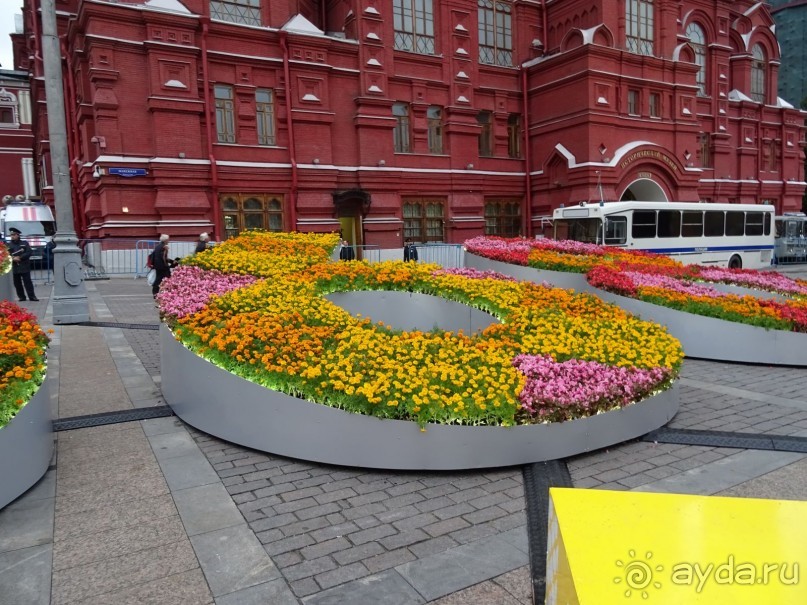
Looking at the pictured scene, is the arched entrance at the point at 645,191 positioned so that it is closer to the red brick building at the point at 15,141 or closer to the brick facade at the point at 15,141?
the red brick building at the point at 15,141

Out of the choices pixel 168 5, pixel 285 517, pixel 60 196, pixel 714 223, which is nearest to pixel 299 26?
pixel 168 5

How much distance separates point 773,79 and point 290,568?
42.3 m

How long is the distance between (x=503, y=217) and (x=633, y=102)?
7521mm

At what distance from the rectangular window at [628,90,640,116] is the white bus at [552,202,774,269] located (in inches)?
233

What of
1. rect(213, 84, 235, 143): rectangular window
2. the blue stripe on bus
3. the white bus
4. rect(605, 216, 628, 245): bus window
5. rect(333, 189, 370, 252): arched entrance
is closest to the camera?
rect(605, 216, 628, 245): bus window

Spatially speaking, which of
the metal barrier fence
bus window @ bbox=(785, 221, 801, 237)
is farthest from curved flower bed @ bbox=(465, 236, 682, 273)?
bus window @ bbox=(785, 221, 801, 237)

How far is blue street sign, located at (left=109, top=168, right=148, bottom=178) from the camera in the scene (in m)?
19.8

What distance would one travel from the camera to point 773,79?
119ft

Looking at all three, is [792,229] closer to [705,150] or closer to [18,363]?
[705,150]

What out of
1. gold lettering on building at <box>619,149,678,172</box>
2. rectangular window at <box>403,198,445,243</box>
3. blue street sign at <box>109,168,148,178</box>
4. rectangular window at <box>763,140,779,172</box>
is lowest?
rectangular window at <box>403,198,445,243</box>

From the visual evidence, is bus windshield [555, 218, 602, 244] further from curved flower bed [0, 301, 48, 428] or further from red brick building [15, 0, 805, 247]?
curved flower bed [0, 301, 48, 428]

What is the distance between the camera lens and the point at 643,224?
21562 mm

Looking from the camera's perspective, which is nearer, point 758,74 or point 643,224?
point 643,224

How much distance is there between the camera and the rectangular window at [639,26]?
2650 centimetres
